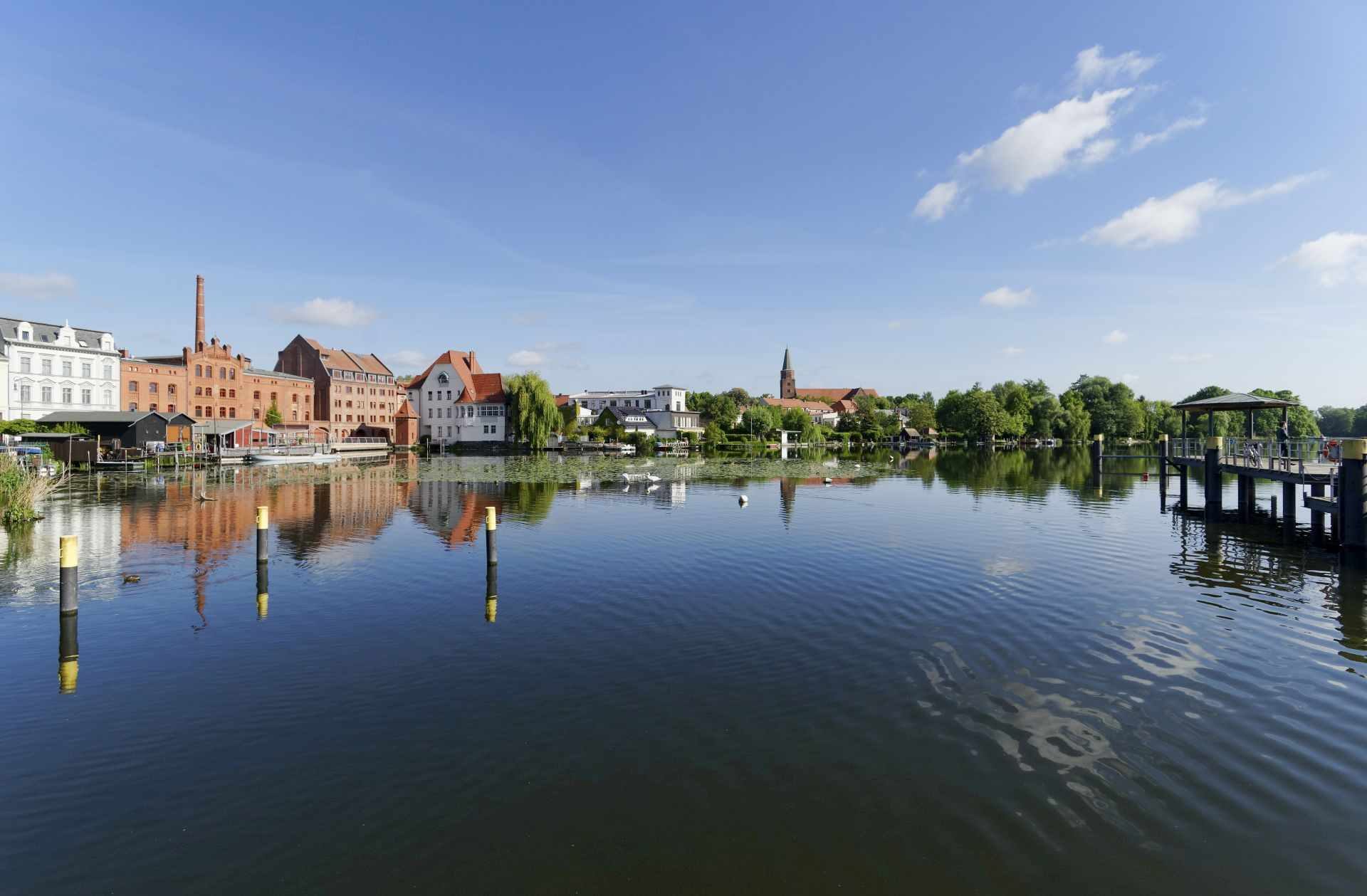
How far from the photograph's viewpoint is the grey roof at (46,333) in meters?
64.4

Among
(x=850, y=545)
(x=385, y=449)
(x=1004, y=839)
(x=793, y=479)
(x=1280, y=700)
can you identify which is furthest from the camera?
(x=385, y=449)

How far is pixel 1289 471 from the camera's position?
26828 millimetres

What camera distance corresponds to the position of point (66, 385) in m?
68.9

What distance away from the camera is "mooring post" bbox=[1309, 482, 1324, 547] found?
972 inches

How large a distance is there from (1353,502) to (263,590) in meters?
31.2

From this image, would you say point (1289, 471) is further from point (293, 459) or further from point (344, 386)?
point (344, 386)

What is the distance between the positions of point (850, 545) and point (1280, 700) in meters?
13.8

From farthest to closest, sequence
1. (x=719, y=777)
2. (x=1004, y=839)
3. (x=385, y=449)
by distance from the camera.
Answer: (x=385, y=449) → (x=719, y=777) → (x=1004, y=839)

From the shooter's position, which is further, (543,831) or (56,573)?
(56,573)

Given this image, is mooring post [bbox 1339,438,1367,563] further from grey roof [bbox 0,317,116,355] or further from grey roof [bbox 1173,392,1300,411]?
grey roof [bbox 0,317,116,355]

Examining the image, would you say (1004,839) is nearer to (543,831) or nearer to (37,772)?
(543,831)

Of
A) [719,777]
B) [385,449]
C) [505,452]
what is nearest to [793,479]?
[719,777]

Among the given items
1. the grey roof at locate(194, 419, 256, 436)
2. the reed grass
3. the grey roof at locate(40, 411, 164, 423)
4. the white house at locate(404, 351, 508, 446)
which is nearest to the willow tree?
the white house at locate(404, 351, 508, 446)

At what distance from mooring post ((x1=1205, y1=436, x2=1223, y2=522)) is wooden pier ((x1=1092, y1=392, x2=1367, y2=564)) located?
0.03m
